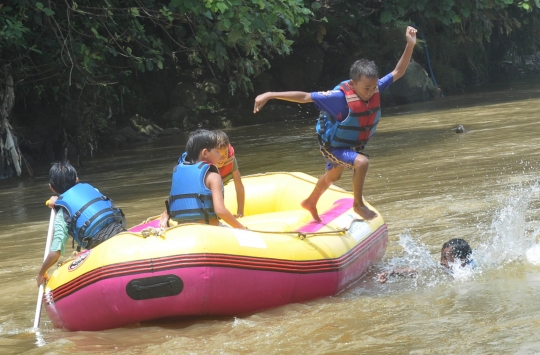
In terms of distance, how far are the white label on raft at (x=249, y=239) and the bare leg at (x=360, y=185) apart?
3.31ft

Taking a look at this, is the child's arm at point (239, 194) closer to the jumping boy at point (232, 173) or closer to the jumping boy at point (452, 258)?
the jumping boy at point (232, 173)

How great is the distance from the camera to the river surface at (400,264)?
4016mm

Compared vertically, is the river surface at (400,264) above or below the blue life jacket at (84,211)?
below

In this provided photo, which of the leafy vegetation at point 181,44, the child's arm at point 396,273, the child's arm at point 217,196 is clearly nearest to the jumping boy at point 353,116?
the child's arm at point 396,273

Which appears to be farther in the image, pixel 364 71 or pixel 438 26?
pixel 438 26

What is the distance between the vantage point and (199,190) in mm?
4664

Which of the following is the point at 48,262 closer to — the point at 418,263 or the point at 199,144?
the point at 199,144

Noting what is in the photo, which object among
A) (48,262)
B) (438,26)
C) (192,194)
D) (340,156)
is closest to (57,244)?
(48,262)

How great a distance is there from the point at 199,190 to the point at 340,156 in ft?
3.79

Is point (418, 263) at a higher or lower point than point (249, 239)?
lower

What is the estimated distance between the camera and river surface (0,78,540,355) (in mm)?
4016

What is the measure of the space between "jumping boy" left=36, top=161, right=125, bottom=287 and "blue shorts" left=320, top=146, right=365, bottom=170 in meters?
1.47

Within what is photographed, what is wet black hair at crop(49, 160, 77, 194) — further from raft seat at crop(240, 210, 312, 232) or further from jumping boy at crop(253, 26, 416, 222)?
jumping boy at crop(253, 26, 416, 222)

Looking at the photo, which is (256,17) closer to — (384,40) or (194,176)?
(194,176)
